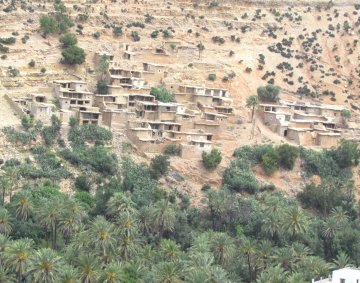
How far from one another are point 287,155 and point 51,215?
18.3 meters

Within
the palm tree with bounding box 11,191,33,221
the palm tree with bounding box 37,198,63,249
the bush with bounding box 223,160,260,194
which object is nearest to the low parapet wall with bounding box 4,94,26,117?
the palm tree with bounding box 11,191,33,221

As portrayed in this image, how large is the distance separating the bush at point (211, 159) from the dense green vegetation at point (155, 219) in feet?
3.31

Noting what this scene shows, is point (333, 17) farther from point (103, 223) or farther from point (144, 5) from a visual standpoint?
point (103, 223)

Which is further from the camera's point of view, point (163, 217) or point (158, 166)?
point (158, 166)

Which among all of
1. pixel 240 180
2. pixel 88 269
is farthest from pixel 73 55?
pixel 88 269

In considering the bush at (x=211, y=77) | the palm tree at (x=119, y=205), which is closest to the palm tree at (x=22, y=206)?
the palm tree at (x=119, y=205)

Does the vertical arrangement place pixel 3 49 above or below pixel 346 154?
above

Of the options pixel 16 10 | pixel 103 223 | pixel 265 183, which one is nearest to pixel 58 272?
pixel 103 223

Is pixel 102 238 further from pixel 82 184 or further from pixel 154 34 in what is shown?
pixel 154 34

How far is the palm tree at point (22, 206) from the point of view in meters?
52.9

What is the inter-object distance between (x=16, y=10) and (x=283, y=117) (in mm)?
21163

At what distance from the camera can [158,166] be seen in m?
60.1

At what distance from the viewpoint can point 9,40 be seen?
6775 cm

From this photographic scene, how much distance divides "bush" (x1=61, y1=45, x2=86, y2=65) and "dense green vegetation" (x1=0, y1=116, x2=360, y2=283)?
7867 mm
